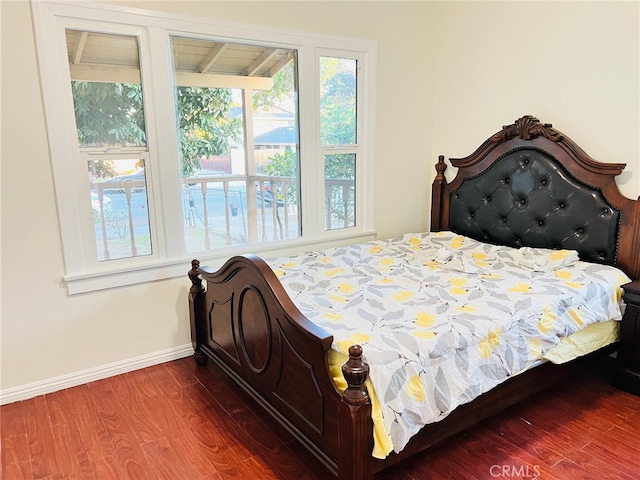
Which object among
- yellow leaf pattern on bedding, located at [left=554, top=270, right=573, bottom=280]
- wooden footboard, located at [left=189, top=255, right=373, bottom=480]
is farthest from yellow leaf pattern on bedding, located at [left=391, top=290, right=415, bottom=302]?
yellow leaf pattern on bedding, located at [left=554, top=270, right=573, bottom=280]

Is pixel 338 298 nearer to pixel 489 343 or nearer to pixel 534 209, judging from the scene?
pixel 489 343

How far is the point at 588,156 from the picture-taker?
2.83 metres

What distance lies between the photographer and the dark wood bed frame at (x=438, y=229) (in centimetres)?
167

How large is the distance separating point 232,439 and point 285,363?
21.7 inches

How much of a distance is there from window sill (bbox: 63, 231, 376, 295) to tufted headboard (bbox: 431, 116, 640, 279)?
1.10 m

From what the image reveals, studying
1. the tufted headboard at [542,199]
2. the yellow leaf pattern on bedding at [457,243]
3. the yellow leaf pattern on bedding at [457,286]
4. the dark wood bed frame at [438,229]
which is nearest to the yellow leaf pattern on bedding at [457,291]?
the yellow leaf pattern on bedding at [457,286]

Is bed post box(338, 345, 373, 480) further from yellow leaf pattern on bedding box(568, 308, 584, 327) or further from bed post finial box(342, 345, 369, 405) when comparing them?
yellow leaf pattern on bedding box(568, 308, 584, 327)

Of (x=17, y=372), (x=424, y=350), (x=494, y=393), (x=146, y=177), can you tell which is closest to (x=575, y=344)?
(x=494, y=393)

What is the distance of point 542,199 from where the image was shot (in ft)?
9.89

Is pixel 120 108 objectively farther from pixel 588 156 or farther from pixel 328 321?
pixel 588 156

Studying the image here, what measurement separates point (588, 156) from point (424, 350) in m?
1.93

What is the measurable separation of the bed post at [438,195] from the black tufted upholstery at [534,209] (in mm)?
130

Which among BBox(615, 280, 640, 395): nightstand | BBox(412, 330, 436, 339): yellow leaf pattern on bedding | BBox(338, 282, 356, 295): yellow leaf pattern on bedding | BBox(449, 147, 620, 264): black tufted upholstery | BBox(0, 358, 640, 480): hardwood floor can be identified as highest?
BBox(449, 147, 620, 264): black tufted upholstery

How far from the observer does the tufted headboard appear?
2.69 m
